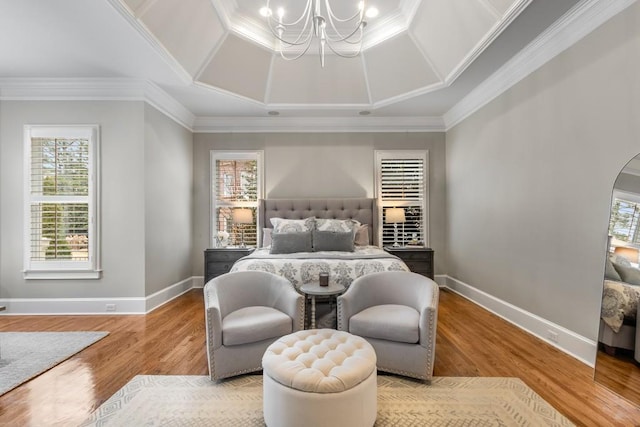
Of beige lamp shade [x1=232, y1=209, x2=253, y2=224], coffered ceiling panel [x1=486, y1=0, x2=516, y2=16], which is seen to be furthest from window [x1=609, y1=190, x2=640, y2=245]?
beige lamp shade [x1=232, y1=209, x2=253, y2=224]

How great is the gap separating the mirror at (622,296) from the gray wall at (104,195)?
4915 millimetres

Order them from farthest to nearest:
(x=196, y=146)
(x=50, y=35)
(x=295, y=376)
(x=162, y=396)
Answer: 1. (x=196, y=146)
2. (x=50, y=35)
3. (x=162, y=396)
4. (x=295, y=376)

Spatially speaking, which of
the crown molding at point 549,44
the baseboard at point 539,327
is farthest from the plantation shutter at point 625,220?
the crown molding at point 549,44

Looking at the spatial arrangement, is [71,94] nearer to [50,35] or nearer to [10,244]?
[50,35]

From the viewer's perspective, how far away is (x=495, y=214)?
419cm


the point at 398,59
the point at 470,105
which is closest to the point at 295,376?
the point at 398,59

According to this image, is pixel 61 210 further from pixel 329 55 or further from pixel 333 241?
pixel 329 55

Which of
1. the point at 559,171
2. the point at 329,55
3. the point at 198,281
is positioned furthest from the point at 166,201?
the point at 559,171

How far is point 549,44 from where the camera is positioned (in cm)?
315

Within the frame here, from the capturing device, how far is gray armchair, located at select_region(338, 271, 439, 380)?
95.9 inches

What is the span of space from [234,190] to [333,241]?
2373 millimetres

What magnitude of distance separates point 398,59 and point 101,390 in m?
4.80

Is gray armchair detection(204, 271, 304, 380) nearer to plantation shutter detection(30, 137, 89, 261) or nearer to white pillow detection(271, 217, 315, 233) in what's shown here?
white pillow detection(271, 217, 315, 233)

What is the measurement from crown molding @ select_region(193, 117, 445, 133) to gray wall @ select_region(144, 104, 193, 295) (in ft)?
1.75
